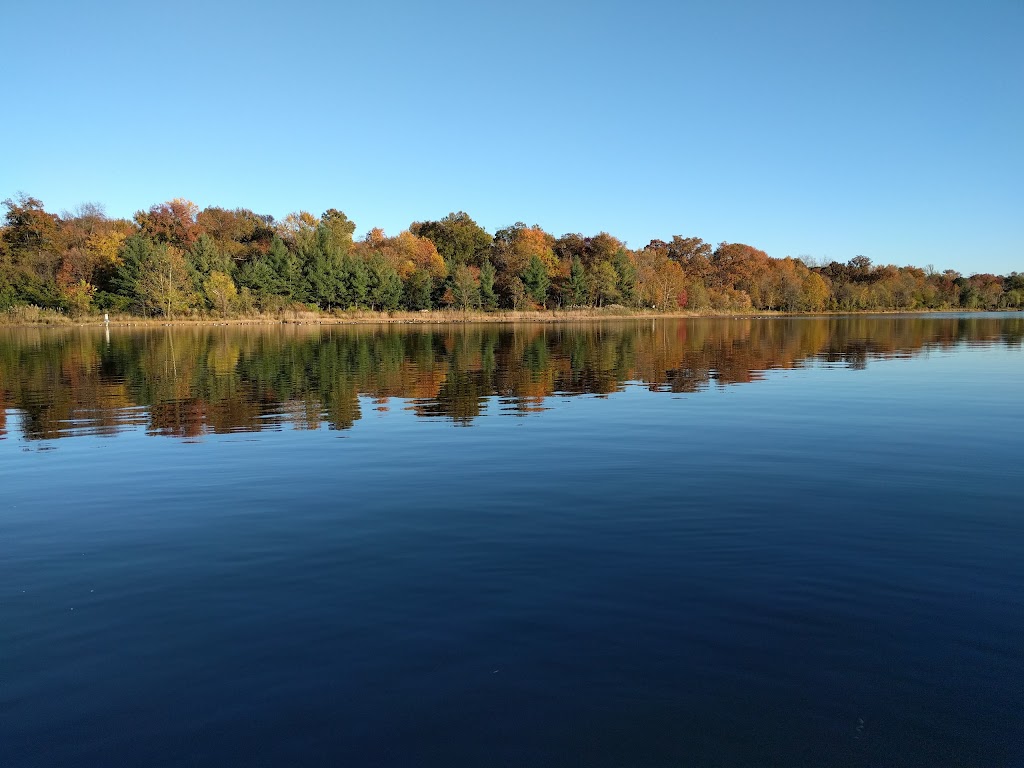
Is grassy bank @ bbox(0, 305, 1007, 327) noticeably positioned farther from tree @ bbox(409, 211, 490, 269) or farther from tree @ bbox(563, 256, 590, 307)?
tree @ bbox(409, 211, 490, 269)

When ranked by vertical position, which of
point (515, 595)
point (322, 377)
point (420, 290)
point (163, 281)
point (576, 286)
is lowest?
point (515, 595)

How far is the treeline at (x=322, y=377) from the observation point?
19.4 m

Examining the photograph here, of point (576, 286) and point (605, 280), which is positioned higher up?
point (605, 280)

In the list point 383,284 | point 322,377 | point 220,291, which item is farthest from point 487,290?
point 322,377

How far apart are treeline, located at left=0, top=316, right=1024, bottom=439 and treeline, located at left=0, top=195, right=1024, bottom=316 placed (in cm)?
4232

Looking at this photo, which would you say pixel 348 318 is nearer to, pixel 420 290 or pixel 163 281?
pixel 420 290

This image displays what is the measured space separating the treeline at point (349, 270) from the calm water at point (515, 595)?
81.4m

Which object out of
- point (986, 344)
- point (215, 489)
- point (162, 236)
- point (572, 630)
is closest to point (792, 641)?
point (572, 630)

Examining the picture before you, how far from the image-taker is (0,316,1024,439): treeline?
19.4 m

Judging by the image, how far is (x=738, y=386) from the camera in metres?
25.4

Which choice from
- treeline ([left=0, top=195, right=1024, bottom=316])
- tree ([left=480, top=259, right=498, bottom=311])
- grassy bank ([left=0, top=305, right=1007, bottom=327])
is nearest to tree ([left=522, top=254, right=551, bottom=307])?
treeline ([left=0, top=195, right=1024, bottom=316])

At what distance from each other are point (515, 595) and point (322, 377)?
23.1 m

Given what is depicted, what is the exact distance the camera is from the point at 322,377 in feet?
94.0

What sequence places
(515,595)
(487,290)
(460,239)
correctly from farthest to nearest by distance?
(460,239) → (487,290) → (515,595)
